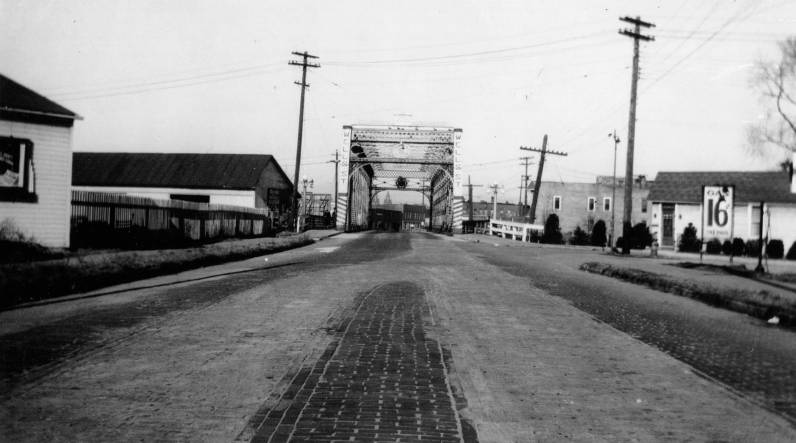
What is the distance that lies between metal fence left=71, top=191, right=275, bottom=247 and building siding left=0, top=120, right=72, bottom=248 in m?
0.87

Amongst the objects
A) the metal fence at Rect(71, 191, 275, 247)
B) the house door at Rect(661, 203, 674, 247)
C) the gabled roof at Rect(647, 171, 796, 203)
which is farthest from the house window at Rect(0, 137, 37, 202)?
the house door at Rect(661, 203, 674, 247)

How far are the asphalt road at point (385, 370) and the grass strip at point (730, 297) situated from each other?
60cm

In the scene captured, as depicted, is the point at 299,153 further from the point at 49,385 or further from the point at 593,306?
the point at 49,385

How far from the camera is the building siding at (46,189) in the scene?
61.7 ft

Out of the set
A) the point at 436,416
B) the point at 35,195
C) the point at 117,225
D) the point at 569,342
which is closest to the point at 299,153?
the point at 117,225

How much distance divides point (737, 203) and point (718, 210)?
71.3 feet

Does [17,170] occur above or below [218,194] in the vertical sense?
below

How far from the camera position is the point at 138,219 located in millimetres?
23078

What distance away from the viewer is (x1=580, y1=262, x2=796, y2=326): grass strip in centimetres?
961

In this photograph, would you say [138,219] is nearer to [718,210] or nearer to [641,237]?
[718,210]

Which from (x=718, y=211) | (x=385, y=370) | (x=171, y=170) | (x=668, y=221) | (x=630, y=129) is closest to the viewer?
(x=385, y=370)

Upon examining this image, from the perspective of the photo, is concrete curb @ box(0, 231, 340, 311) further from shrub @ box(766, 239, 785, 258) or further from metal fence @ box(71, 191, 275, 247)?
shrub @ box(766, 239, 785, 258)

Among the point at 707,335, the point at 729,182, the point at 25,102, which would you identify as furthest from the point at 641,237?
the point at 707,335

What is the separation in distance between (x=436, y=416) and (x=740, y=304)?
8.11m
